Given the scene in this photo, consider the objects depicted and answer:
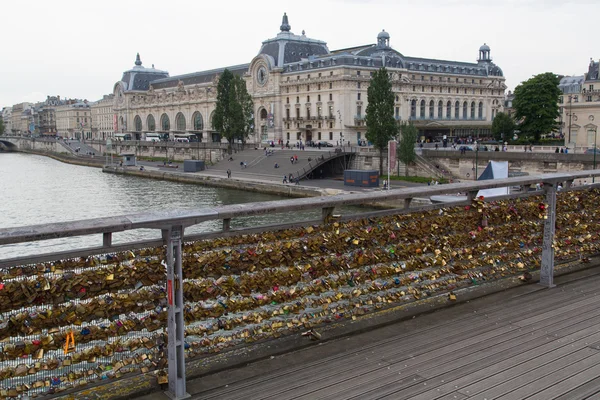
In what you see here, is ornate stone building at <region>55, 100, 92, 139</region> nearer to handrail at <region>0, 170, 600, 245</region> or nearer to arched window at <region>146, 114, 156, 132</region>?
arched window at <region>146, 114, 156, 132</region>

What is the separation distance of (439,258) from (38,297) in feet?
14.0

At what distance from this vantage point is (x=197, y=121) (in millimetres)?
106312

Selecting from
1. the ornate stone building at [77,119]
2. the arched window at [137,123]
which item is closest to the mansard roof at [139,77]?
the arched window at [137,123]

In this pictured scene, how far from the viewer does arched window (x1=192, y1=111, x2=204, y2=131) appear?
345 feet

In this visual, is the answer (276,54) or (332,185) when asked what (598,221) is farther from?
(276,54)

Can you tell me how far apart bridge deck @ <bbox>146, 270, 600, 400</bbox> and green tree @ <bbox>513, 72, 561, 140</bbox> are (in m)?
53.9

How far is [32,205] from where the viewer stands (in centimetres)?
4166

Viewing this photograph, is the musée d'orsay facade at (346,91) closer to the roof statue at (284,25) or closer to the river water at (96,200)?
the roof statue at (284,25)

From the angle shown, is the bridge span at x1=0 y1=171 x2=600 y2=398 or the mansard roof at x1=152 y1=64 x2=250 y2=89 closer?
the bridge span at x1=0 y1=171 x2=600 y2=398

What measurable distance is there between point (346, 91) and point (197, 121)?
128 feet

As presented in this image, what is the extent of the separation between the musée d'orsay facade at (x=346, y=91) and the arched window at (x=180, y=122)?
8437mm

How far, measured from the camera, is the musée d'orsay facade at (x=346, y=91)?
251 feet

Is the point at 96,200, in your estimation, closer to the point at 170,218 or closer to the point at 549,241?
the point at 549,241

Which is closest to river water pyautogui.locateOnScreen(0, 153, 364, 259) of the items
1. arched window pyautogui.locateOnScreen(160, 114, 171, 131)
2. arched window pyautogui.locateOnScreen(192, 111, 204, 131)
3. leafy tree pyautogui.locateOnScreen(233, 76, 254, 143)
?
leafy tree pyautogui.locateOnScreen(233, 76, 254, 143)
